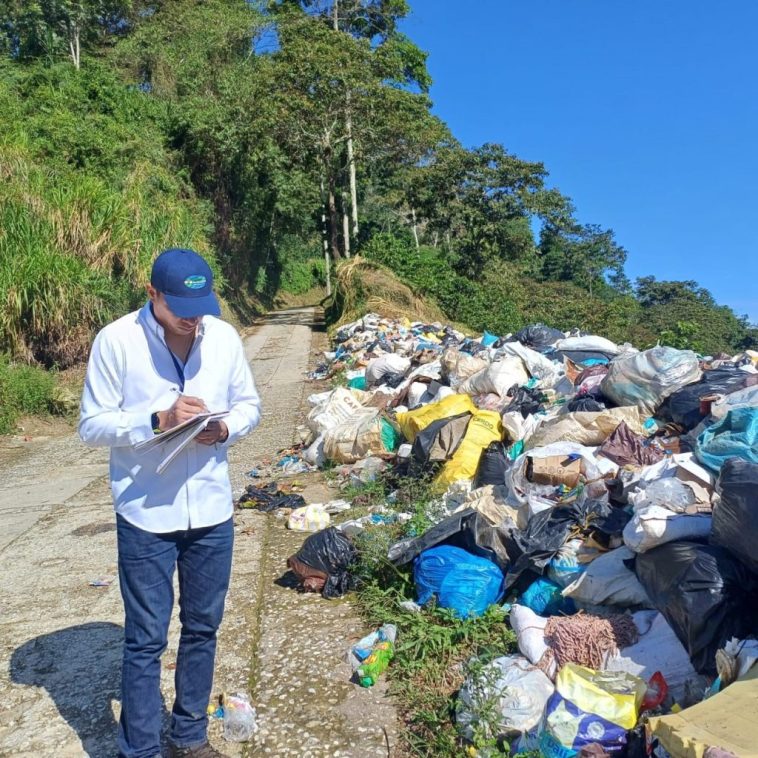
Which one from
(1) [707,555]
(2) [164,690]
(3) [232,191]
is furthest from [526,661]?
(3) [232,191]

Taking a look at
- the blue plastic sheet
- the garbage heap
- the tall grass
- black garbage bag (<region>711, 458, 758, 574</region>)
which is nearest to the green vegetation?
the tall grass

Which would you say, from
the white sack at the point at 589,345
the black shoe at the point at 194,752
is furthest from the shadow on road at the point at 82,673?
the white sack at the point at 589,345

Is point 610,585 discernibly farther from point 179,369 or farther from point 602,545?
point 179,369

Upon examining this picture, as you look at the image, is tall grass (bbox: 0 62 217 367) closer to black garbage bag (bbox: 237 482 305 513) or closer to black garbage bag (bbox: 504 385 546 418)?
black garbage bag (bbox: 237 482 305 513)

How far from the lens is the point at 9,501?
19.7 ft

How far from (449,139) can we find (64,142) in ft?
47.8

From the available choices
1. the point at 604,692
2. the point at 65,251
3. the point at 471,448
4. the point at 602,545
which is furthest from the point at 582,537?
the point at 65,251

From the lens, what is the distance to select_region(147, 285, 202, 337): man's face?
6.95 ft

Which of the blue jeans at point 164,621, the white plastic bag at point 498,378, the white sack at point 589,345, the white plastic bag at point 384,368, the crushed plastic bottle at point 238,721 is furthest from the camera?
the white plastic bag at point 384,368

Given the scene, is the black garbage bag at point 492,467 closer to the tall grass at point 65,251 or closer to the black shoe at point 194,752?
the black shoe at point 194,752

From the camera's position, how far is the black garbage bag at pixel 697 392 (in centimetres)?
460

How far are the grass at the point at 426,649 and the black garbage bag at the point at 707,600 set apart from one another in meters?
0.70

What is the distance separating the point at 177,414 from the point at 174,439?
0.29ft

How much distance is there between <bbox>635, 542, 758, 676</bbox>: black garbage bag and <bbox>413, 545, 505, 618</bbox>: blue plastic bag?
2.61 ft
